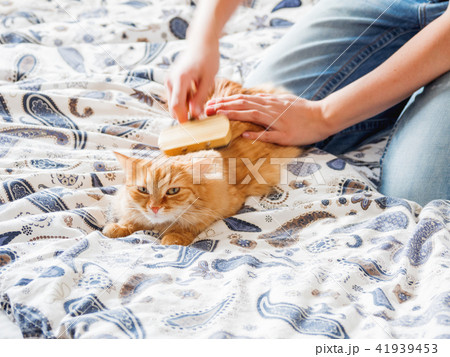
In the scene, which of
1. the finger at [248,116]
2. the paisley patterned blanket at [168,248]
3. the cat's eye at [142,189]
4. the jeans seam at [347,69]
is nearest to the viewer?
the paisley patterned blanket at [168,248]

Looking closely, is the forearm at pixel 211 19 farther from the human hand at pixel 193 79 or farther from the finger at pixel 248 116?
the finger at pixel 248 116

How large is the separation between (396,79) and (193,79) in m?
0.52

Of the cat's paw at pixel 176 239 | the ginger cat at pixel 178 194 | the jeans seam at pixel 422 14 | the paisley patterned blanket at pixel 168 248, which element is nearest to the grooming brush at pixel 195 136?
the ginger cat at pixel 178 194

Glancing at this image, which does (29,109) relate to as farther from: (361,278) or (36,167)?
(361,278)

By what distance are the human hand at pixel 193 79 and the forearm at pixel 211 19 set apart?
0.03 m

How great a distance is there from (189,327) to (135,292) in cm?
13

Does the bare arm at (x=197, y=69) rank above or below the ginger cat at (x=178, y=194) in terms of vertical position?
above

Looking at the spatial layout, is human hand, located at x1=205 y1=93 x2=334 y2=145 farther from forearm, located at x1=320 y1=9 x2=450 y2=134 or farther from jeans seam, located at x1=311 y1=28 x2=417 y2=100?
jeans seam, located at x1=311 y1=28 x2=417 y2=100

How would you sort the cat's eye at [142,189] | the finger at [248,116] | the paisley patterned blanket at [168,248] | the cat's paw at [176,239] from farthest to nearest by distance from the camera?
1. the finger at [248,116]
2. the cat's eye at [142,189]
3. the cat's paw at [176,239]
4. the paisley patterned blanket at [168,248]

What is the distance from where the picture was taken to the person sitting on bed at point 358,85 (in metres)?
1.11

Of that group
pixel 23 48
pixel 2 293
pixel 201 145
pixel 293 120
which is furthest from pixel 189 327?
pixel 23 48

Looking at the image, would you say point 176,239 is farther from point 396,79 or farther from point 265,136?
point 396,79

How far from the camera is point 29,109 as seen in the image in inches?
50.1

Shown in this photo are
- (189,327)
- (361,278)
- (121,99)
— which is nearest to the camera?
(189,327)
